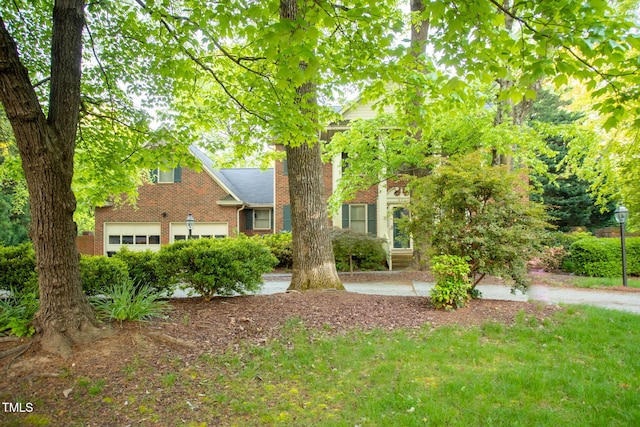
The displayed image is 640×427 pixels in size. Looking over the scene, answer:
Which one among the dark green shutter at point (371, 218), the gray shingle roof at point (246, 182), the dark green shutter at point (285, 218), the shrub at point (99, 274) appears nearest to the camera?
the shrub at point (99, 274)

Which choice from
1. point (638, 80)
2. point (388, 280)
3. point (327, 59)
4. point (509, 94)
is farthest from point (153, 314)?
point (388, 280)

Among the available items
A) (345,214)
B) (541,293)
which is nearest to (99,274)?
(541,293)

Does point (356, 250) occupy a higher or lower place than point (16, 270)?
lower

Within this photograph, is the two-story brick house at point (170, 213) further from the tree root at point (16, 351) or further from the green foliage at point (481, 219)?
the tree root at point (16, 351)

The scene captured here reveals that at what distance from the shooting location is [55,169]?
153 inches

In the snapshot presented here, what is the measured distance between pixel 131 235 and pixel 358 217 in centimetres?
1171

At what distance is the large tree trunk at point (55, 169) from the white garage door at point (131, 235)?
629 inches

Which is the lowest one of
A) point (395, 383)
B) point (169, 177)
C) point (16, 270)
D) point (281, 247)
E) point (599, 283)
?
point (599, 283)

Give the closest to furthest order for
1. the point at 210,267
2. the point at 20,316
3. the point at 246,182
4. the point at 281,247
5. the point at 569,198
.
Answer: the point at 20,316
the point at 210,267
the point at 281,247
the point at 569,198
the point at 246,182

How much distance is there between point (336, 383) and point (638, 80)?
395cm

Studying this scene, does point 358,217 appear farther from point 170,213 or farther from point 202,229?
point 170,213

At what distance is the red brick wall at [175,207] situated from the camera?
19.0 metres

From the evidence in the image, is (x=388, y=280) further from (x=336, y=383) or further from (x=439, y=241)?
(x=336, y=383)

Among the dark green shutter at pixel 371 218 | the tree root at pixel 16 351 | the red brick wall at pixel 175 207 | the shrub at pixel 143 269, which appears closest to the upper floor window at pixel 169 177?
the red brick wall at pixel 175 207
